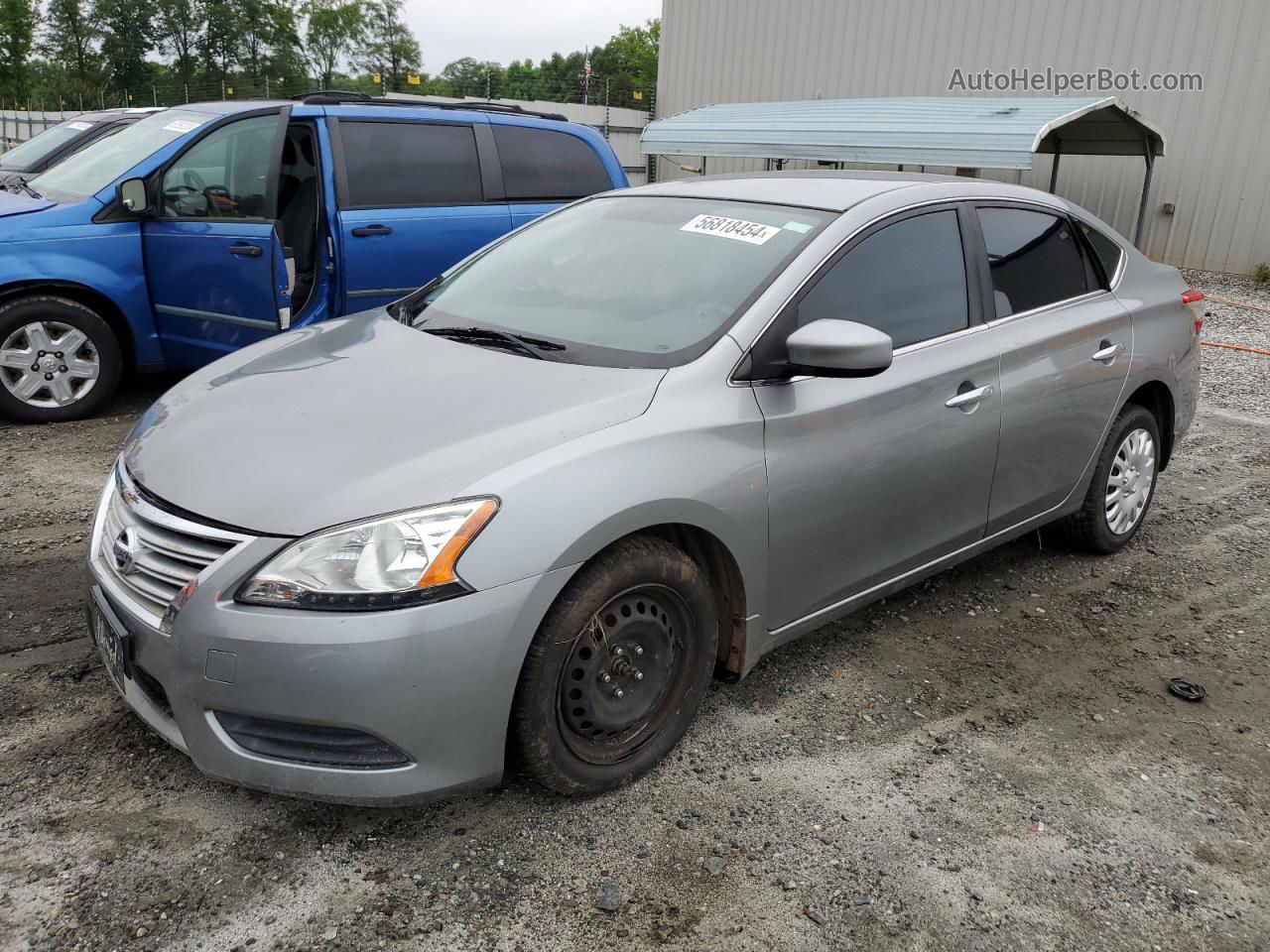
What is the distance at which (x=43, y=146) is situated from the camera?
8.53m

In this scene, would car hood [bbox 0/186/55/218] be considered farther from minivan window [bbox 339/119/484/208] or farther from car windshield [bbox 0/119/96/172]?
car windshield [bbox 0/119/96/172]

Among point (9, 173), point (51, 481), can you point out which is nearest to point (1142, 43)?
point (9, 173)

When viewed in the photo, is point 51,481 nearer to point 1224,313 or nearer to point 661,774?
point 661,774

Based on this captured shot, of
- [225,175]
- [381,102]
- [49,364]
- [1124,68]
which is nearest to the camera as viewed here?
[49,364]

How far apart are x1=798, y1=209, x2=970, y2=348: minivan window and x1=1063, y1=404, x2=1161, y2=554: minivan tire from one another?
120 centimetres

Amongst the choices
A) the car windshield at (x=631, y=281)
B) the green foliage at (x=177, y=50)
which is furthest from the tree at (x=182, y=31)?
the car windshield at (x=631, y=281)

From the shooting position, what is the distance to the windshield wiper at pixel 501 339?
9.78 feet

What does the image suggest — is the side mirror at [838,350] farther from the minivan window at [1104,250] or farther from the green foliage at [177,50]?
the green foliage at [177,50]

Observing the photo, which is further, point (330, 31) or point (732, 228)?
point (330, 31)

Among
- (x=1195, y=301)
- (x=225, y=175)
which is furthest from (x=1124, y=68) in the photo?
(x=225, y=175)

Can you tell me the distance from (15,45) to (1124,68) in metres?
74.0

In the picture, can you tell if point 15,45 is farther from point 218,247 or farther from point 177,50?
point 218,247

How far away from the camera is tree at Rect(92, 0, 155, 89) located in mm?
69500

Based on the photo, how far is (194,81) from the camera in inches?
2685
